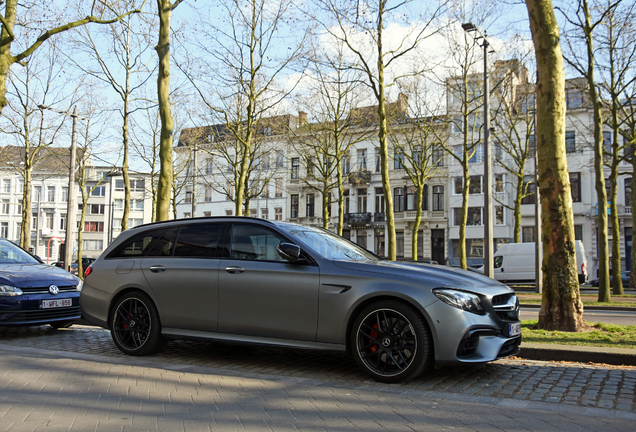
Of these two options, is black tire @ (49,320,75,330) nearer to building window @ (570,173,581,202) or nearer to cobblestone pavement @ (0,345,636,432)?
cobblestone pavement @ (0,345,636,432)

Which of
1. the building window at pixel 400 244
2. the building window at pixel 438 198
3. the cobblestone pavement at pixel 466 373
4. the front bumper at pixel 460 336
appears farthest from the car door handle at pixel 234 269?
the building window at pixel 400 244

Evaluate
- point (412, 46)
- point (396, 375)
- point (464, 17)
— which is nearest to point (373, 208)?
point (464, 17)

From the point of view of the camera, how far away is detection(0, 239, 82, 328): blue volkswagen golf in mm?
8422

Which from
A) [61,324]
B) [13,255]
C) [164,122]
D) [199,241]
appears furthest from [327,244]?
[164,122]

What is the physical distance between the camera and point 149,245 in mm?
7203

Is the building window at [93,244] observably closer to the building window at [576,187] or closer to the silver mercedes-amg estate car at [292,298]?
the building window at [576,187]

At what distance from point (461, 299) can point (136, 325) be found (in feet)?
13.2

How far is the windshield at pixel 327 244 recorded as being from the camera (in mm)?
6070

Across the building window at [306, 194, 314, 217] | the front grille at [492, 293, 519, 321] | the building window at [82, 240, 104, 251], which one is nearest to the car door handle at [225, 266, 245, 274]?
the front grille at [492, 293, 519, 321]

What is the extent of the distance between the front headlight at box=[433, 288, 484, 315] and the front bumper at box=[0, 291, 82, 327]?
21.2 feet

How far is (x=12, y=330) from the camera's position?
379 inches

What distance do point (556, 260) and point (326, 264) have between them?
14.5 feet

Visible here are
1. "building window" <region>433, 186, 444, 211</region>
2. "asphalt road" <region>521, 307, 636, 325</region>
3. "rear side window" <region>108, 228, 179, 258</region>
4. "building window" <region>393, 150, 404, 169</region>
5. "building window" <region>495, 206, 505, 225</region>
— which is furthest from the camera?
"building window" <region>433, 186, 444, 211</region>

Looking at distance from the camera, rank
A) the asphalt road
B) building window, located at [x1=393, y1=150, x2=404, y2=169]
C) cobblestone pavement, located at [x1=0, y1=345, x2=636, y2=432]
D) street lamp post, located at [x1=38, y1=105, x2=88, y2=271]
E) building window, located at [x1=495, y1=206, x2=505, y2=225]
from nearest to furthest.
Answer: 1. cobblestone pavement, located at [x1=0, y1=345, x2=636, y2=432]
2. the asphalt road
3. street lamp post, located at [x1=38, y1=105, x2=88, y2=271]
4. building window, located at [x1=393, y1=150, x2=404, y2=169]
5. building window, located at [x1=495, y1=206, x2=505, y2=225]
